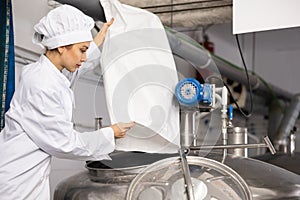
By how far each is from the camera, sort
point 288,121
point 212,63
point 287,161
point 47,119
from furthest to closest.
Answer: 1. point 288,121
2. point 212,63
3. point 287,161
4. point 47,119

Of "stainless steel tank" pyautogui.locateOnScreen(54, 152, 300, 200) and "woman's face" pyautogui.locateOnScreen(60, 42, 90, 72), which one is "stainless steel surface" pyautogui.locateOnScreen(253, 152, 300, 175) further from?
"woman's face" pyautogui.locateOnScreen(60, 42, 90, 72)

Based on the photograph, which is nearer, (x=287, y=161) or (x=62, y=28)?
(x=62, y=28)

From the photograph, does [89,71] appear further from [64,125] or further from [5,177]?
[5,177]

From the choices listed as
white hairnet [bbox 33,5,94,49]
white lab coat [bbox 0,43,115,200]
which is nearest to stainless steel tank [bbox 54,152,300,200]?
white lab coat [bbox 0,43,115,200]

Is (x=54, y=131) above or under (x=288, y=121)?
above

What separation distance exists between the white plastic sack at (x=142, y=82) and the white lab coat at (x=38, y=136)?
5.0 inches

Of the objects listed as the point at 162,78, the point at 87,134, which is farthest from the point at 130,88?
the point at 87,134

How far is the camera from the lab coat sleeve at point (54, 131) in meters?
1.36

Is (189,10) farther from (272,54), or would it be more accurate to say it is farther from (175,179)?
(272,54)

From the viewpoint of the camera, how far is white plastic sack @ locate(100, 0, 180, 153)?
1.53m

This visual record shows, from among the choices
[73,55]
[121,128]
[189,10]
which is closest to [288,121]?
→ [189,10]

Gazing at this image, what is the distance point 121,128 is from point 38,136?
26 cm

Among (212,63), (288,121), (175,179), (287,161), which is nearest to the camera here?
(175,179)

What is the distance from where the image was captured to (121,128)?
1.48m
